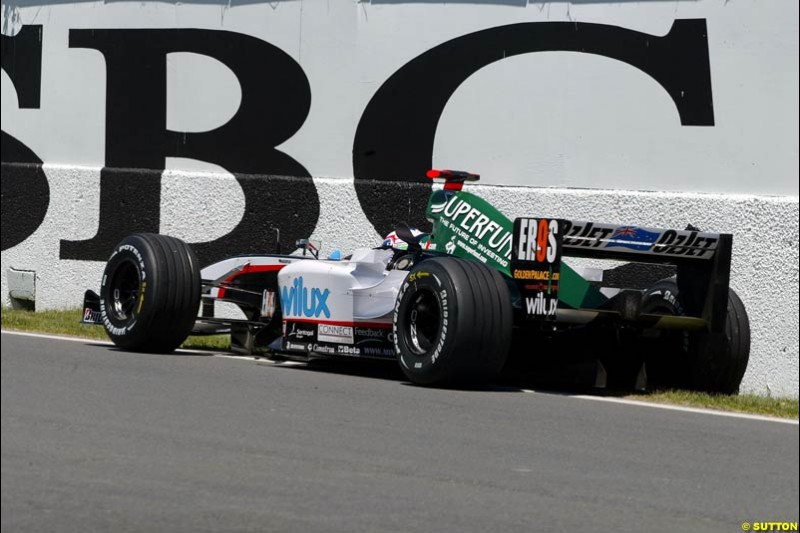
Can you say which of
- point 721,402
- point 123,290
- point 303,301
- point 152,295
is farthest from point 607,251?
point 123,290

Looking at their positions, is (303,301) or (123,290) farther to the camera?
(123,290)

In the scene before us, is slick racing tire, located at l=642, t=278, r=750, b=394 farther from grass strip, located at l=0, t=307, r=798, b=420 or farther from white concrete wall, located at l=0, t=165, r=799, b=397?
white concrete wall, located at l=0, t=165, r=799, b=397

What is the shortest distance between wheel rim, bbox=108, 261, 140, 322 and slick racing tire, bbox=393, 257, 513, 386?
2485mm

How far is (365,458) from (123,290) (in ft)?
13.9

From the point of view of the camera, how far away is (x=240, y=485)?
521cm

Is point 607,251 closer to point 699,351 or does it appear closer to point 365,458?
point 699,351

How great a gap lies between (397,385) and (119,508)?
387cm

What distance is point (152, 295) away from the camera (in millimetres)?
9188

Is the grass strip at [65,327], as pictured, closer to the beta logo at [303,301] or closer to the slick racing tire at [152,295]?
the slick racing tire at [152,295]

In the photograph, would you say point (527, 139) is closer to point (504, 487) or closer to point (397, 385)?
point (397, 385)

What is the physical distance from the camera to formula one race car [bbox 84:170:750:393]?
25.9 feet

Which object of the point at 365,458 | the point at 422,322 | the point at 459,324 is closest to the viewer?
the point at 365,458

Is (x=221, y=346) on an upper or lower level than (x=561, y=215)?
lower

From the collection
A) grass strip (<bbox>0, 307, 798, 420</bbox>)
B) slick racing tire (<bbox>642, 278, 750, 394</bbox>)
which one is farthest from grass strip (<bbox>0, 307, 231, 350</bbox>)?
slick racing tire (<bbox>642, 278, 750, 394</bbox>)
